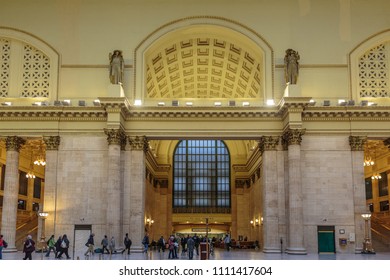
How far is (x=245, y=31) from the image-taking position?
39156mm

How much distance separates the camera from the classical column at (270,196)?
3681cm

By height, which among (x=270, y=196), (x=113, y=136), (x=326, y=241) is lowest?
(x=326, y=241)

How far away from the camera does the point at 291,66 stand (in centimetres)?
3738

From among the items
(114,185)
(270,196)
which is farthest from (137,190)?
(270,196)

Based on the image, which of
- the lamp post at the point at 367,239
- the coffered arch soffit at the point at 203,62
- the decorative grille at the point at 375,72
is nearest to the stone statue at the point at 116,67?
the coffered arch soffit at the point at 203,62

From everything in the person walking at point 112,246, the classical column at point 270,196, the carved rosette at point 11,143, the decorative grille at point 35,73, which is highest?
the decorative grille at point 35,73

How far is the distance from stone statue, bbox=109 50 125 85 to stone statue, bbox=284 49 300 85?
11.4 meters

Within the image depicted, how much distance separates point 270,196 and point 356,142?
6.93 m

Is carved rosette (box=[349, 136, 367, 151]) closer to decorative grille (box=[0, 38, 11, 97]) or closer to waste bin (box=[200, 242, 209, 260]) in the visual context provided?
waste bin (box=[200, 242, 209, 260])

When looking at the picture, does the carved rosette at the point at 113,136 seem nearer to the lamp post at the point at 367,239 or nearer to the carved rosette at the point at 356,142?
the carved rosette at the point at 356,142

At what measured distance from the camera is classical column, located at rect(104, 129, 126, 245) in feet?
116

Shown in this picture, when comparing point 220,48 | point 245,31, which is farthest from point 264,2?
point 220,48

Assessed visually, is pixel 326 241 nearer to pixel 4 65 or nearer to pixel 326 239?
pixel 326 239

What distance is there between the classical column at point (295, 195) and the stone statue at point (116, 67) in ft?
39.6
